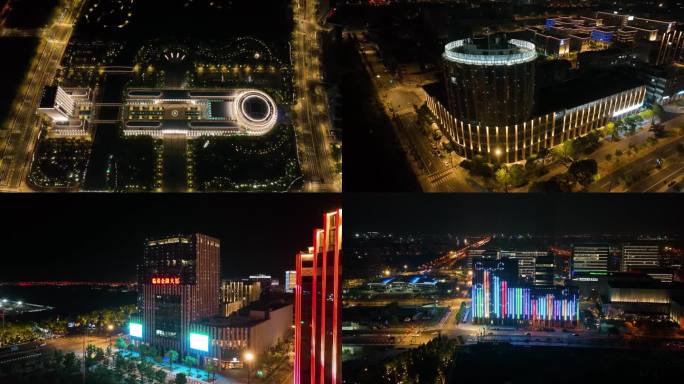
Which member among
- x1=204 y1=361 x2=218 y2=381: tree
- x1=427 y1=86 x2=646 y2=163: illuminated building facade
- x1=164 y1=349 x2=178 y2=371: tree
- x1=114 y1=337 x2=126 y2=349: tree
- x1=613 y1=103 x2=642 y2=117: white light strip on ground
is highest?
x1=613 y1=103 x2=642 y2=117: white light strip on ground

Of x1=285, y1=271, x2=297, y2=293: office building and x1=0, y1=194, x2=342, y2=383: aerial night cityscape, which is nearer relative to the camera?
x1=0, y1=194, x2=342, y2=383: aerial night cityscape

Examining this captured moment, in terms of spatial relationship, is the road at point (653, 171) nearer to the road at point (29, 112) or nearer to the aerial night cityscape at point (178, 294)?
the aerial night cityscape at point (178, 294)

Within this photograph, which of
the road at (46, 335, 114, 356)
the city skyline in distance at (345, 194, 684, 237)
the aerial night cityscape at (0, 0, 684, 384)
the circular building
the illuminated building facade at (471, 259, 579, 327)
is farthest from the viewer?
the road at (46, 335, 114, 356)

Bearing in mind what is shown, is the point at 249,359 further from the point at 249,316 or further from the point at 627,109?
the point at 627,109

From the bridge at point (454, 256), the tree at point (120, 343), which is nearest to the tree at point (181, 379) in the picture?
the tree at point (120, 343)

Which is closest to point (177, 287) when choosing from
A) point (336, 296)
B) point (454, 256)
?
point (336, 296)

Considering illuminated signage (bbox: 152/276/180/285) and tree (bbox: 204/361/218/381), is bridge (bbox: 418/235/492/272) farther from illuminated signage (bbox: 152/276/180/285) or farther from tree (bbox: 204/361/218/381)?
illuminated signage (bbox: 152/276/180/285)

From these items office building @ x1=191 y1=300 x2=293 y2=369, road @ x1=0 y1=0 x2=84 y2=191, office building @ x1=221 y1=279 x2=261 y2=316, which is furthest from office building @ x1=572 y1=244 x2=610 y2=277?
road @ x1=0 y1=0 x2=84 y2=191
